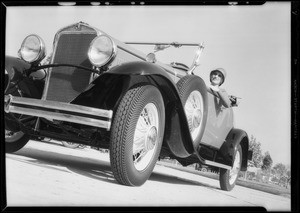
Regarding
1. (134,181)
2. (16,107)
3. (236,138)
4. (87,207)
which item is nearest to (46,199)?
(87,207)

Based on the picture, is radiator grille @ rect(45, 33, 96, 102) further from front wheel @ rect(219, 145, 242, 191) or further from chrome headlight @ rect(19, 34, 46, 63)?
front wheel @ rect(219, 145, 242, 191)

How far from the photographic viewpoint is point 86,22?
2699 millimetres

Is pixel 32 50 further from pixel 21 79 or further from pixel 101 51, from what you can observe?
pixel 101 51

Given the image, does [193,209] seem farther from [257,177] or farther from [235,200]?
[257,177]

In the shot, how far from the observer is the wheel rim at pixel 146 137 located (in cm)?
232

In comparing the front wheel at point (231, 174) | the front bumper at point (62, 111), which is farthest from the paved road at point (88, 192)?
the front wheel at point (231, 174)

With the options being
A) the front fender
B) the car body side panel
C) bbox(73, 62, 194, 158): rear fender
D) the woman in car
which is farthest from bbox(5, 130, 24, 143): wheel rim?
the woman in car

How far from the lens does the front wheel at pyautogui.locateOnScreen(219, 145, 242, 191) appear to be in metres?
3.61

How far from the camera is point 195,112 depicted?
310cm

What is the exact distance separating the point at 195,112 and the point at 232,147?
3.06ft

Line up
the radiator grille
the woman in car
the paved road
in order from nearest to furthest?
the paved road → the radiator grille → the woman in car

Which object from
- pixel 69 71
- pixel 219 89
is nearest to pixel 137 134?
pixel 69 71

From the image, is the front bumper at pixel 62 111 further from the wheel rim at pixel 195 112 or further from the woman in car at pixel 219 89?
the woman in car at pixel 219 89
